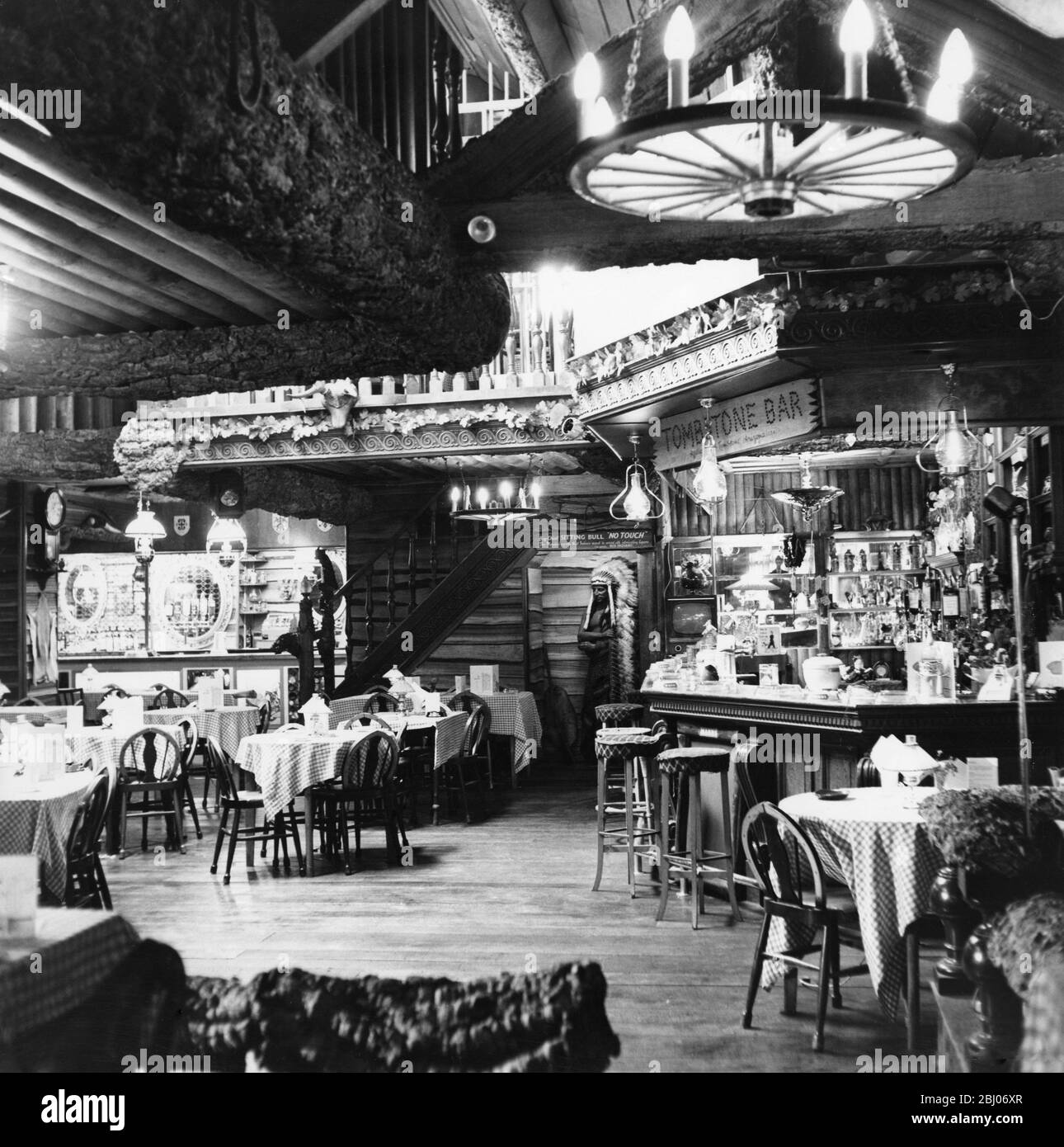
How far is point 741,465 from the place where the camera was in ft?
41.5

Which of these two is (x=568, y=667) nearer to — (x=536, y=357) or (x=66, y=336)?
(x=536, y=357)

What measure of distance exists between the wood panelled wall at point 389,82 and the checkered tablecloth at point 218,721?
24.9ft

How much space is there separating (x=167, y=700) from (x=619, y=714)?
5.95m

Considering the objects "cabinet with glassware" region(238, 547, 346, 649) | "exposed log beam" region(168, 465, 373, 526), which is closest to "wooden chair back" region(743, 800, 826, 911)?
"exposed log beam" region(168, 465, 373, 526)

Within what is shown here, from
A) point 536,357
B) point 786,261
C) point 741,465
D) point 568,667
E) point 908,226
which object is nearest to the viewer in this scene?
point 908,226

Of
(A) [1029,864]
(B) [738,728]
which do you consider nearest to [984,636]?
(B) [738,728]

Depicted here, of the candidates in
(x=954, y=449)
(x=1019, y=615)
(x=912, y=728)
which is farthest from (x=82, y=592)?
(x=1019, y=615)

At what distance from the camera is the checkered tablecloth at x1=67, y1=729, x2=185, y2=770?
31.4 ft

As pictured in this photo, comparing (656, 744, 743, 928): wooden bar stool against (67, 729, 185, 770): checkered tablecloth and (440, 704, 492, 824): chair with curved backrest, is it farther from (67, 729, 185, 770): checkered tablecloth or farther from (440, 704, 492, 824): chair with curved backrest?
(67, 729, 185, 770): checkered tablecloth

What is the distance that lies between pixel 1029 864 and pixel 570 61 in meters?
7.79

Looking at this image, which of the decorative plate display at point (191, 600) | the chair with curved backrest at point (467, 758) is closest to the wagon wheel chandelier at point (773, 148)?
the chair with curved backrest at point (467, 758)

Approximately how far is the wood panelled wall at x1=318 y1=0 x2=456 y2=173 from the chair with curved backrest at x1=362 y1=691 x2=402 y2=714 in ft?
23.2

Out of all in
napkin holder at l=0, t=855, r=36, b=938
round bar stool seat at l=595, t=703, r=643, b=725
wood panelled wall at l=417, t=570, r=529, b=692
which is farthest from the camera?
wood panelled wall at l=417, t=570, r=529, b=692

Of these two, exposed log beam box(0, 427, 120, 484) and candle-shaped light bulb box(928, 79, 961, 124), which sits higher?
exposed log beam box(0, 427, 120, 484)
